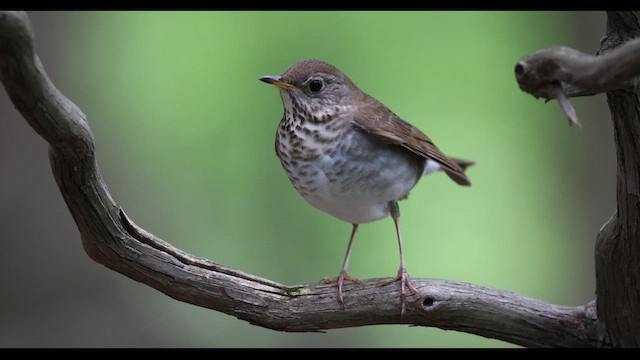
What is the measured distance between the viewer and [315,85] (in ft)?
13.0

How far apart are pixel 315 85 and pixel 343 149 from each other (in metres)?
0.42

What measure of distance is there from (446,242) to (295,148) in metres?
3.01

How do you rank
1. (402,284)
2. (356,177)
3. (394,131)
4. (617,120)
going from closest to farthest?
(617,120)
(402,284)
(356,177)
(394,131)

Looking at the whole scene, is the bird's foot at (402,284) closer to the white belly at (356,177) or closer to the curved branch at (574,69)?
the white belly at (356,177)

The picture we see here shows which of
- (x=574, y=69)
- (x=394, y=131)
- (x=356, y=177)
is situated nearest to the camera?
(x=574, y=69)

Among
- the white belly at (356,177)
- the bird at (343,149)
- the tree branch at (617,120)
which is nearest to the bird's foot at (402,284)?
the bird at (343,149)

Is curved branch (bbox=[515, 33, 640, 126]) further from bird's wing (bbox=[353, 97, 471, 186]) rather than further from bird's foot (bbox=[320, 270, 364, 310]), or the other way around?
bird's foot (bbox=[320, 270, 364, 310])

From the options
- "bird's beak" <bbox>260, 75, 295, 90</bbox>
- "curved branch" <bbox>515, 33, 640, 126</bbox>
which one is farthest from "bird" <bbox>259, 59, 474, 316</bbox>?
"curved branch" <bbox>515, 33, 640, 126</bbox>

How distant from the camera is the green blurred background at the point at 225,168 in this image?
6.28 m

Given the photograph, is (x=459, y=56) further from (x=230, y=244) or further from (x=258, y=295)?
(x=258, y=295)

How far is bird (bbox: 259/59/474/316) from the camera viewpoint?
3748mm

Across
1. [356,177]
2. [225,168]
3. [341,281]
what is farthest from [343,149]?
[225,168]

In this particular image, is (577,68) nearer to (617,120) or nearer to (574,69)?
(574,69)

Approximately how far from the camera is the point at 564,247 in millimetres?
7414
